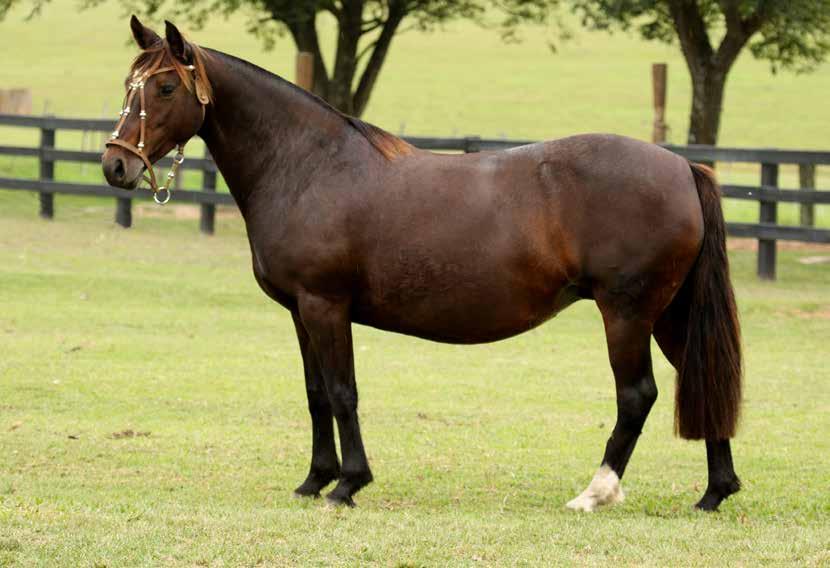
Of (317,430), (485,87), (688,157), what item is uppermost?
(485,87)

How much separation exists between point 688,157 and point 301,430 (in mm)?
10497

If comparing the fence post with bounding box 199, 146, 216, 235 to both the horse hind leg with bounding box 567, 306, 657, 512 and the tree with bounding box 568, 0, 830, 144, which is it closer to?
the tree with bounding box 568, 0, 830, 144

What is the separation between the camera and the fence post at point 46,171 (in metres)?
21.8

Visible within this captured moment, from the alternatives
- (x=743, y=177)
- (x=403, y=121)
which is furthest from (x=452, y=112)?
(x=743, y=177)

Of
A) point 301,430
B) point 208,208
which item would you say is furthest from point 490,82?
point 301,430

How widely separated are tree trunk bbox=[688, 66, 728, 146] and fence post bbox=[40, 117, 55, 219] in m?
10.4

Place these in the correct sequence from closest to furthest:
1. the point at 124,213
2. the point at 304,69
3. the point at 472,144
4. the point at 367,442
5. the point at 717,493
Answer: the point at 717,493, the point at 367,442, the point at 472,144, the point at 304,69, the point at 124,213

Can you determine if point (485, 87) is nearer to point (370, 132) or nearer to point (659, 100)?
point (659, 100)

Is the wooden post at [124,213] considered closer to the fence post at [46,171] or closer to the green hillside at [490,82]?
the fence post at [46,171]

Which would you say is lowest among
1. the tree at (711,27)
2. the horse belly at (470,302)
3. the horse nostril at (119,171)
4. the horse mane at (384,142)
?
the horse belly at (470,302)

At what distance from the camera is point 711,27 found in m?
22.9

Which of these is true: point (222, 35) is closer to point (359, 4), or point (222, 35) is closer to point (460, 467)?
point (359, 4)

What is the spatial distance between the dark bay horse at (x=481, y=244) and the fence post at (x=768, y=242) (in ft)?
37.0

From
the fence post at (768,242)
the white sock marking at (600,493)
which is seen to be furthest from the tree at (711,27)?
the white sock marking at (600,493)
